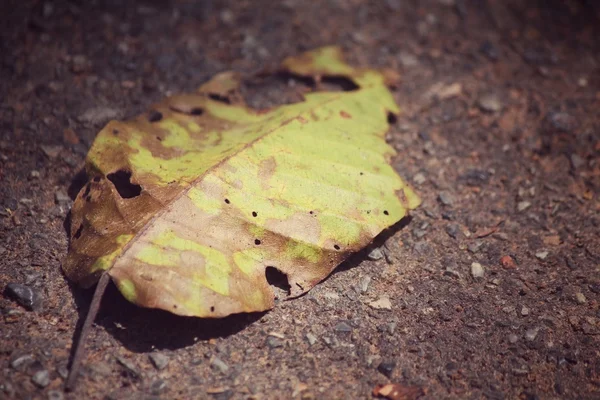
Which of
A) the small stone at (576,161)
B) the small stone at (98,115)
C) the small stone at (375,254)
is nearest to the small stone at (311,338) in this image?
the small stone at (375,254)

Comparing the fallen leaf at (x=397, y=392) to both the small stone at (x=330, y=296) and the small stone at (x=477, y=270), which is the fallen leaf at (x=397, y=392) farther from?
the small stone at (x=477, y=270)

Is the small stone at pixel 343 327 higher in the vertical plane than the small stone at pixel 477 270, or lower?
higher

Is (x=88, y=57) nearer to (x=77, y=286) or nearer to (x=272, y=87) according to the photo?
(x=272, y=87)

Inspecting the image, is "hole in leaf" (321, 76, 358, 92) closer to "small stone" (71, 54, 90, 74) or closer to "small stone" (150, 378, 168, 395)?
"small stone" (71, 54, 90, 74)

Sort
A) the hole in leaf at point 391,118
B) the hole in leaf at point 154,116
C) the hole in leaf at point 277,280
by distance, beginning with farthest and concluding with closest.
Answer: the hole in leaf at point 391,118, the hole in leaf at point 154,116, the hole in leaf at point 277,280

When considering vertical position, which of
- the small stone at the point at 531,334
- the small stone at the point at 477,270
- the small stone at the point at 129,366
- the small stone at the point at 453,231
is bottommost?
the small stone at the point at 531,334

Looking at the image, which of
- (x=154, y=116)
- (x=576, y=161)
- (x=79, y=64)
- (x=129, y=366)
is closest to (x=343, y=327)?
(x=129, y=366)

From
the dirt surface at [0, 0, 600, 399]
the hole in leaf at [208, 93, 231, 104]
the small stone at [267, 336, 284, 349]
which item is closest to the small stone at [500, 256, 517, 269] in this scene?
the dirt surface at [0, 0, 600, 399]
